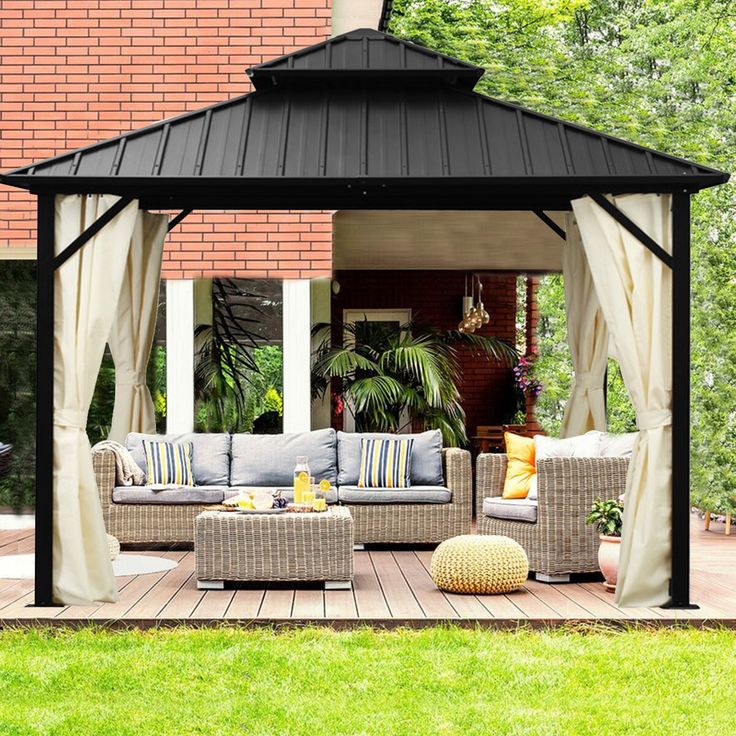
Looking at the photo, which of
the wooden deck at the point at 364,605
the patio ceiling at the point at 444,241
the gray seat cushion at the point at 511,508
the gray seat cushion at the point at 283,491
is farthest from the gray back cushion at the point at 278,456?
the patio ceiling at the point at 444,241

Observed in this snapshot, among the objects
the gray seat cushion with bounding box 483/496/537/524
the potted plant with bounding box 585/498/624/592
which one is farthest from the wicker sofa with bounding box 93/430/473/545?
the potted plant with bounding box 585/498/624/592

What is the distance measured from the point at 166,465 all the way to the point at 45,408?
283 centimetres

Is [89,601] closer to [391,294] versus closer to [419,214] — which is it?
[419,214]

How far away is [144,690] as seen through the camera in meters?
4.89

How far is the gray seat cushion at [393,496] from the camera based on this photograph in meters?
8.95

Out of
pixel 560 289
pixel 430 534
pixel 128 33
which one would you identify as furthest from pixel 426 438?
pixel 560 289

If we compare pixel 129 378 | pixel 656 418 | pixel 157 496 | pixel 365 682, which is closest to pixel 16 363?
pixel 129 378

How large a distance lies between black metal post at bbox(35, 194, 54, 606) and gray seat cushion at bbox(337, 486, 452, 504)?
119 inches

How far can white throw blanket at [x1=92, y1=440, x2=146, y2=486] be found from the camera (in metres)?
8.89

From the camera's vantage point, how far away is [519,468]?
8.22 metres

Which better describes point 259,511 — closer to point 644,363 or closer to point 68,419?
point 68,419

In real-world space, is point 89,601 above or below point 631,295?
below

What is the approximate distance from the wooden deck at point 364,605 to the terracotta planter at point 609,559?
0.31ft

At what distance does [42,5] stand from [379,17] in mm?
3119
